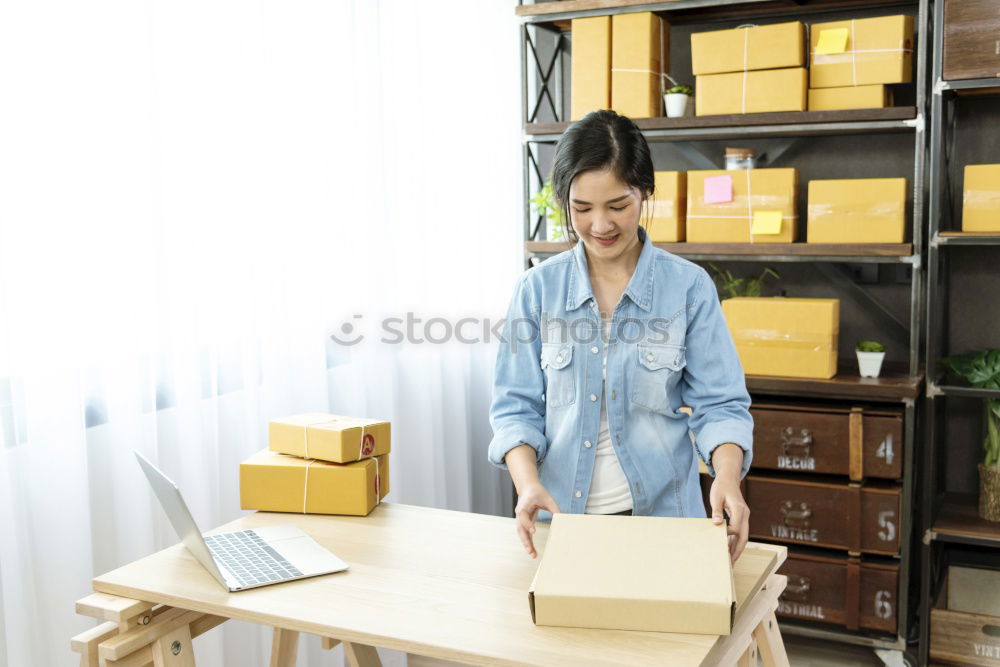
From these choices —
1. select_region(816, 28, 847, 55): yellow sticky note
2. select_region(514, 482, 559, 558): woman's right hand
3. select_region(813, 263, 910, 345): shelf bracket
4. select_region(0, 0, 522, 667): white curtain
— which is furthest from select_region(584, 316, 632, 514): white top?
select_region(813, 263, 910, 345): shelf bracket

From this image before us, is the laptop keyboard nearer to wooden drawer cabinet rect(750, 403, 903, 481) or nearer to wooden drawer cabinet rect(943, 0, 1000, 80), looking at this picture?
wooden drawer cabinet rect(750, 403, 903, 481)

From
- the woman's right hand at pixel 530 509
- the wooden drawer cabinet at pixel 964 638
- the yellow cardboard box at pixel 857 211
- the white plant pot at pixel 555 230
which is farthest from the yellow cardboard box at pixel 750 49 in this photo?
the woman's right hand at pixel 530 509

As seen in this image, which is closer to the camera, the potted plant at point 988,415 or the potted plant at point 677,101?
the potted plant at point 988,415

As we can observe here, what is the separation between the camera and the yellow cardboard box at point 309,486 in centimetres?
173

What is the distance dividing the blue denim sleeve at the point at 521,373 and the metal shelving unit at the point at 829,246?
1.27 metres

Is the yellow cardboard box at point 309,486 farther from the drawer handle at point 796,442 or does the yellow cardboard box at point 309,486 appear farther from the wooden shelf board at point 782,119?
the wooden shelf board at point 782,119

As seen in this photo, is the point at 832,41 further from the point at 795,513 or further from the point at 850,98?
the point at 795,513

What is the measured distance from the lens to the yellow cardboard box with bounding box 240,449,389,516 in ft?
5.68

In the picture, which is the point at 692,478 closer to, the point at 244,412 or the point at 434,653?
the point at 434,653

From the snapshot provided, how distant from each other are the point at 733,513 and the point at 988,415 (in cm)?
176

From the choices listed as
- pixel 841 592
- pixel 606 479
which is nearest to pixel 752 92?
pixel 841 592

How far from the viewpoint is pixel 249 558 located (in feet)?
4.97

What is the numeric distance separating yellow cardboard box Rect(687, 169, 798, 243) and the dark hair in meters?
1.29

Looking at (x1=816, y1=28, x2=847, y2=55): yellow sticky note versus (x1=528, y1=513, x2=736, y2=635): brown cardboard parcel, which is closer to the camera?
(x1=528, y1=513, x2=736, y2=635): brown cardboard parcel
